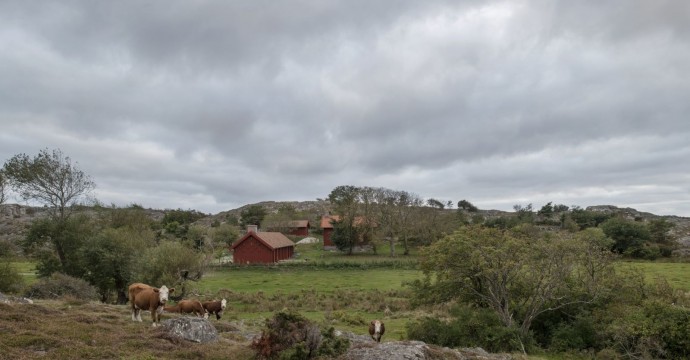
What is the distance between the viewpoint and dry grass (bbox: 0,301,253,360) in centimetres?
1165

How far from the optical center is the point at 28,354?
36.6 feet

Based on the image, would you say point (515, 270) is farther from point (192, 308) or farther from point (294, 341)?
point (192, 308)

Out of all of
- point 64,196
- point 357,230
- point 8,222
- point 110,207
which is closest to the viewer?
point 64,196

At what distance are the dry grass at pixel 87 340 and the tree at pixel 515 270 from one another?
39.2 feet

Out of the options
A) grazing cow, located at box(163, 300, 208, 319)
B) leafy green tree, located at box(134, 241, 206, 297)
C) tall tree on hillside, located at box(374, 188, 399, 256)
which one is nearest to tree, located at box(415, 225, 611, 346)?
grazing cow, located at box(163, 300, 208, 319)

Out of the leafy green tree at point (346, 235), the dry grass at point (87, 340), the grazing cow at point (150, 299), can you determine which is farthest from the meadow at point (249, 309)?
the leafy green tree at point (346, 235)

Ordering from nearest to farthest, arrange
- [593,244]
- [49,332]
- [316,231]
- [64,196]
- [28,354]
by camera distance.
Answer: [28,354] → [49,332] → [593,244] → [64,196] → [316,231]

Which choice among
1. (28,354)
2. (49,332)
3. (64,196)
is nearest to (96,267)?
(64,196)

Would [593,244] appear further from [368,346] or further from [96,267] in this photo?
[96,267]

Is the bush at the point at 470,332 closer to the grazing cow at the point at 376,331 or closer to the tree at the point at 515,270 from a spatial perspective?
the tree at the point at 515,270

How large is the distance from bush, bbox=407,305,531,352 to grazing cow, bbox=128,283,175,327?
1244 cm

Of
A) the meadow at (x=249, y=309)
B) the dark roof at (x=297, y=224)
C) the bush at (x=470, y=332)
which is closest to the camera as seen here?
the meadow at (x=249, y=309)

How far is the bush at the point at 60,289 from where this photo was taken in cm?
2613

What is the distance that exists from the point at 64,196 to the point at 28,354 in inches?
1389
